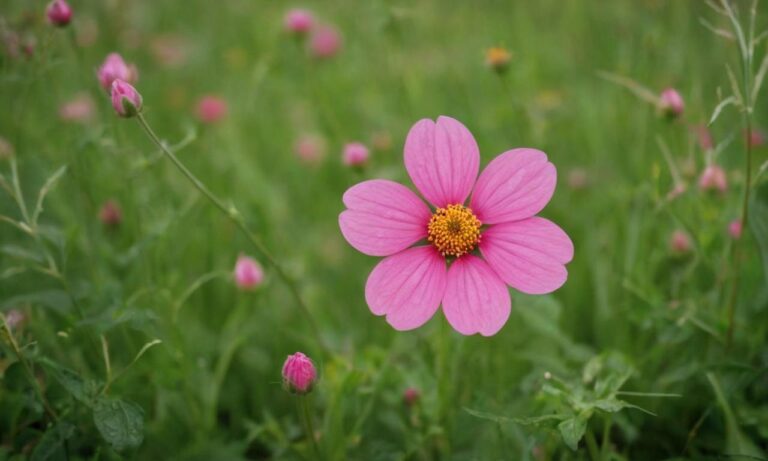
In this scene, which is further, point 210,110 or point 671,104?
point 210,110

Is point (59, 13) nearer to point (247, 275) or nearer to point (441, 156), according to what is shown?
point (247, 275)

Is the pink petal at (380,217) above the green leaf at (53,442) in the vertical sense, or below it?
above

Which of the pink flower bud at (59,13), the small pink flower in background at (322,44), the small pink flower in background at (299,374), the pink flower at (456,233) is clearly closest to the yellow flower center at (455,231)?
the pink flower at (456,233)

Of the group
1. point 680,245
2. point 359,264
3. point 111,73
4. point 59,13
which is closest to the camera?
point 111,73

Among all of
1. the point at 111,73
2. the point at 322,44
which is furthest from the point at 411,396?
the point at 322,44

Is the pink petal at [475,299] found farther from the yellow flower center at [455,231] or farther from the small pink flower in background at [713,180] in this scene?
the small pink flower in background at [713,180]

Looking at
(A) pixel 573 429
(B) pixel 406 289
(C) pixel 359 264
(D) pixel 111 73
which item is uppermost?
(D) pixel 111 73
